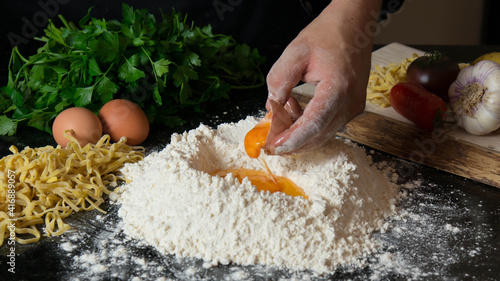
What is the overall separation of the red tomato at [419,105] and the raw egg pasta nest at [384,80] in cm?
11

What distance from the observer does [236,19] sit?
8.46ft

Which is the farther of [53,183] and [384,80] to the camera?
→ [384,80]

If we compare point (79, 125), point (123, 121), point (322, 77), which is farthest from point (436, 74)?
point (79, 125)

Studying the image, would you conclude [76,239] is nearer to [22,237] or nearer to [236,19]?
[22,237]

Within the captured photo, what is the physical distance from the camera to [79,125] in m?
1.78

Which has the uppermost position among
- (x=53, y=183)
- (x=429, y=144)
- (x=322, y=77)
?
(x=322, y=77)

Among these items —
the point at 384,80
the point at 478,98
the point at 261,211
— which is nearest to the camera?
the point at 261,211

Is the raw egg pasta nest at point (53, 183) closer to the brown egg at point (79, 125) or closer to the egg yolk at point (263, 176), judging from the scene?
the brown egg at point (79, 125)

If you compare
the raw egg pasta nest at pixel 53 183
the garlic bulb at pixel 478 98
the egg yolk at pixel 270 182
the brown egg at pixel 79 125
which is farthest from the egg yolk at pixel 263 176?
the garlic bulb at pixel 478 98

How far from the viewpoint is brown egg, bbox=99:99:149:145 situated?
184cm

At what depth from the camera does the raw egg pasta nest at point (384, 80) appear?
6.42 feet

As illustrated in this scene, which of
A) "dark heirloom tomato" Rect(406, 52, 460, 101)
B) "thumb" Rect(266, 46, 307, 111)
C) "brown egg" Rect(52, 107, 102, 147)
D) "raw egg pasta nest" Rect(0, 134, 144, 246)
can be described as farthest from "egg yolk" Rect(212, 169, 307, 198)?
"dark heirloom tomato" Rect(406, 52, 460, 101)

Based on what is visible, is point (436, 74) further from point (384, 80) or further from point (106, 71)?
point (106, 71)

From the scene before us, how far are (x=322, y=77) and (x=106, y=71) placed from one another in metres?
0.85
